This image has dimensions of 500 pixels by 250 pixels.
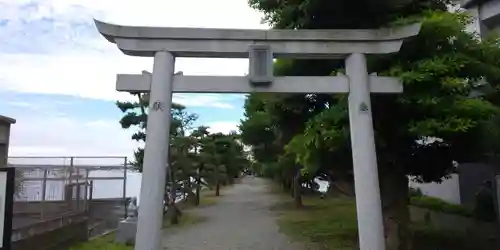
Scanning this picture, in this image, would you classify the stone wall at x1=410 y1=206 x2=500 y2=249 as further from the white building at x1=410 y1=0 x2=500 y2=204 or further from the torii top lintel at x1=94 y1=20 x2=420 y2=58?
the torii top lintel at x1=94 y1=20 x2=420 y2=58

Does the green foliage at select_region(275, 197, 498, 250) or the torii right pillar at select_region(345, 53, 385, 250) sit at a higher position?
the torii right pillar at select_region(345, 53, 385, 250)

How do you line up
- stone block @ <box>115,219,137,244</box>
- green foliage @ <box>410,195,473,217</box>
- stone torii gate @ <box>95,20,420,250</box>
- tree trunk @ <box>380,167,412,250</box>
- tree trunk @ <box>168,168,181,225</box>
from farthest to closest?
tree trunk @ <box>168,168,181,225</box> < green foliage @ <box>410,195,473,217</box> < stone block @ <box>115,219,137,244</box> < tree trunk @ <box>380,167,412,250</box> < stone torii gate @ <box>95,20,420,250</box>

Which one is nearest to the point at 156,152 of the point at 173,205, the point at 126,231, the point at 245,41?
the point at 245,41

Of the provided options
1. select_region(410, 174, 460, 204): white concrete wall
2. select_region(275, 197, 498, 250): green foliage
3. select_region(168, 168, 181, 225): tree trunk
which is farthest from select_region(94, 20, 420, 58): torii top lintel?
select_region(168, 168, 181, 225): tree trunk

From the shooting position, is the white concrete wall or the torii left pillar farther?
the white concrete wall

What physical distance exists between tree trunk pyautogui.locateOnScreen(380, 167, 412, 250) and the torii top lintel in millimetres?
2503

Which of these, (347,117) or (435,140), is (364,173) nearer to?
(347,117)

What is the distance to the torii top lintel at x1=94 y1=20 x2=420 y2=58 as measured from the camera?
6.34 meters

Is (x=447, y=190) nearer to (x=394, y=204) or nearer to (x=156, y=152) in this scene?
(x=394, y=204)

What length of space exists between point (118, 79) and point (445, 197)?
11777 millimetres

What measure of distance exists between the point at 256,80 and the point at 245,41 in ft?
2.20

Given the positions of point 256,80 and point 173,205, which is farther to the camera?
point 173,205

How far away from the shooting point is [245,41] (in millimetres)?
6500

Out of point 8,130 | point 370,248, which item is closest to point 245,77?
point 370,248
